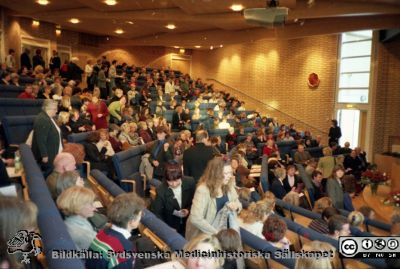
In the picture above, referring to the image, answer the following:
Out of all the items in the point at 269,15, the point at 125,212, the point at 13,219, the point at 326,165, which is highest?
the point at 269,15

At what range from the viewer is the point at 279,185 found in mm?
7008

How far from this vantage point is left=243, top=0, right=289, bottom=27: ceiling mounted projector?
8.05 m

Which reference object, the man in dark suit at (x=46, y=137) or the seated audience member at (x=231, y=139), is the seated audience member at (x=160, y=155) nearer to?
the man in dark suit at (x=46, y=137)

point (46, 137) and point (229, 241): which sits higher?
point (46, 137)

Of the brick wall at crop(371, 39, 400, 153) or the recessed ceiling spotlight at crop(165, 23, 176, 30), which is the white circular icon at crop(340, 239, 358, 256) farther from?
the recessed ceiling spotlight at crop(165, 23, 176, 30)

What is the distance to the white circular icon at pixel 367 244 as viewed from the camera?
11.9 ft

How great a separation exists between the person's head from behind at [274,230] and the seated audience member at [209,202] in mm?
377

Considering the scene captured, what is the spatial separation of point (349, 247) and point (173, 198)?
1572 millimetres

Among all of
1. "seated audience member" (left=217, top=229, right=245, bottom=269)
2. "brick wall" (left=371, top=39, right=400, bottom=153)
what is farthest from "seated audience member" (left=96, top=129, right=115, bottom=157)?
"brick wall" (left=371, top=39, right=400, bottom=153)

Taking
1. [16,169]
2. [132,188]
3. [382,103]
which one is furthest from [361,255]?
[382,103]

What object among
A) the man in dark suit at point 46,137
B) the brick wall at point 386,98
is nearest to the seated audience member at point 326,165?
the brick wall at point 386,98

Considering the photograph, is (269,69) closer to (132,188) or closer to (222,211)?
(132,188)

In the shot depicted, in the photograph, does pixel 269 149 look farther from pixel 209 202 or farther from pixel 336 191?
pixel 209 202

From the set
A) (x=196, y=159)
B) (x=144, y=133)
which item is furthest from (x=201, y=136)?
(x=144, y=133)
